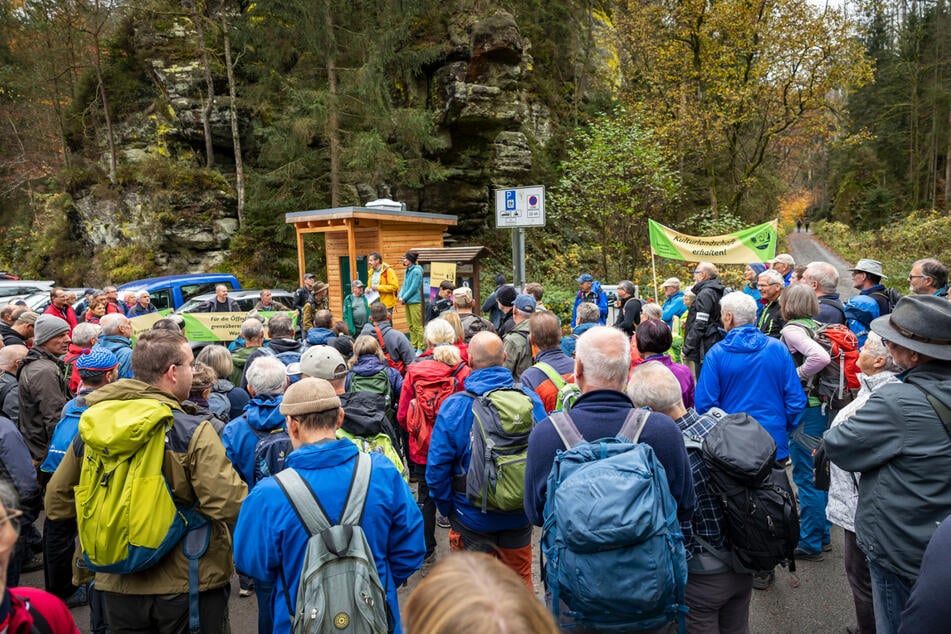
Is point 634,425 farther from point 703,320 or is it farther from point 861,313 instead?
point 703,320

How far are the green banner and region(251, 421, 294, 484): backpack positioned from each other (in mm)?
9074

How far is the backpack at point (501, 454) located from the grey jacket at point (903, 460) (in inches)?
63.8

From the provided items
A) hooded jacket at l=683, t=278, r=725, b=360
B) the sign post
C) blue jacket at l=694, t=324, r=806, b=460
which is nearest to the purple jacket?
blue jacket at l=694, t=324, r=806, b=460

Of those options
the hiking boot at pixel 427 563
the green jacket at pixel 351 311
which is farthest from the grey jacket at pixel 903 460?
the green jacket at pixel 351 311

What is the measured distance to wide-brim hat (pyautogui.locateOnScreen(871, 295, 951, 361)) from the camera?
2707mm

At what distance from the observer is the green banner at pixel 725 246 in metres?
10.4

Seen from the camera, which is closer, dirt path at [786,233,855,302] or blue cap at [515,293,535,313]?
blue cap at [515,293,535,313]

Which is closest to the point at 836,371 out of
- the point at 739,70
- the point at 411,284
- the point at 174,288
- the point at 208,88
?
the point at 411,284

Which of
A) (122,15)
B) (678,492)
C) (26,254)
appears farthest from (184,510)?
(26,254)

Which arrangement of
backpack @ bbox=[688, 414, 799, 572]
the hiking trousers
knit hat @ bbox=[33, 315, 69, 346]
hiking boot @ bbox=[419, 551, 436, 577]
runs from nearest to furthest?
backpack @ bbox=[688, 414, 799, 572]
the hiking trousers
hiking boot @ bbox=[419, 551, 436, 577]
knit hat @ bbox=[33, 315, 69, 346]

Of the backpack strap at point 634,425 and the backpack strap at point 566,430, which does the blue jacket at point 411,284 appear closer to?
the backpack strap at point 566,430

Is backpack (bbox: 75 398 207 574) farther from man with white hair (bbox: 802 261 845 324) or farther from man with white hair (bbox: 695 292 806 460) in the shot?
man with white hair (bbox: 802 261 845 324)

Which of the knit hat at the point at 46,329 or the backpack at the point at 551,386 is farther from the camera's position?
the knit hat at the point at 46,329

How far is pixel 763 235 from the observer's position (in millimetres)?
10438
